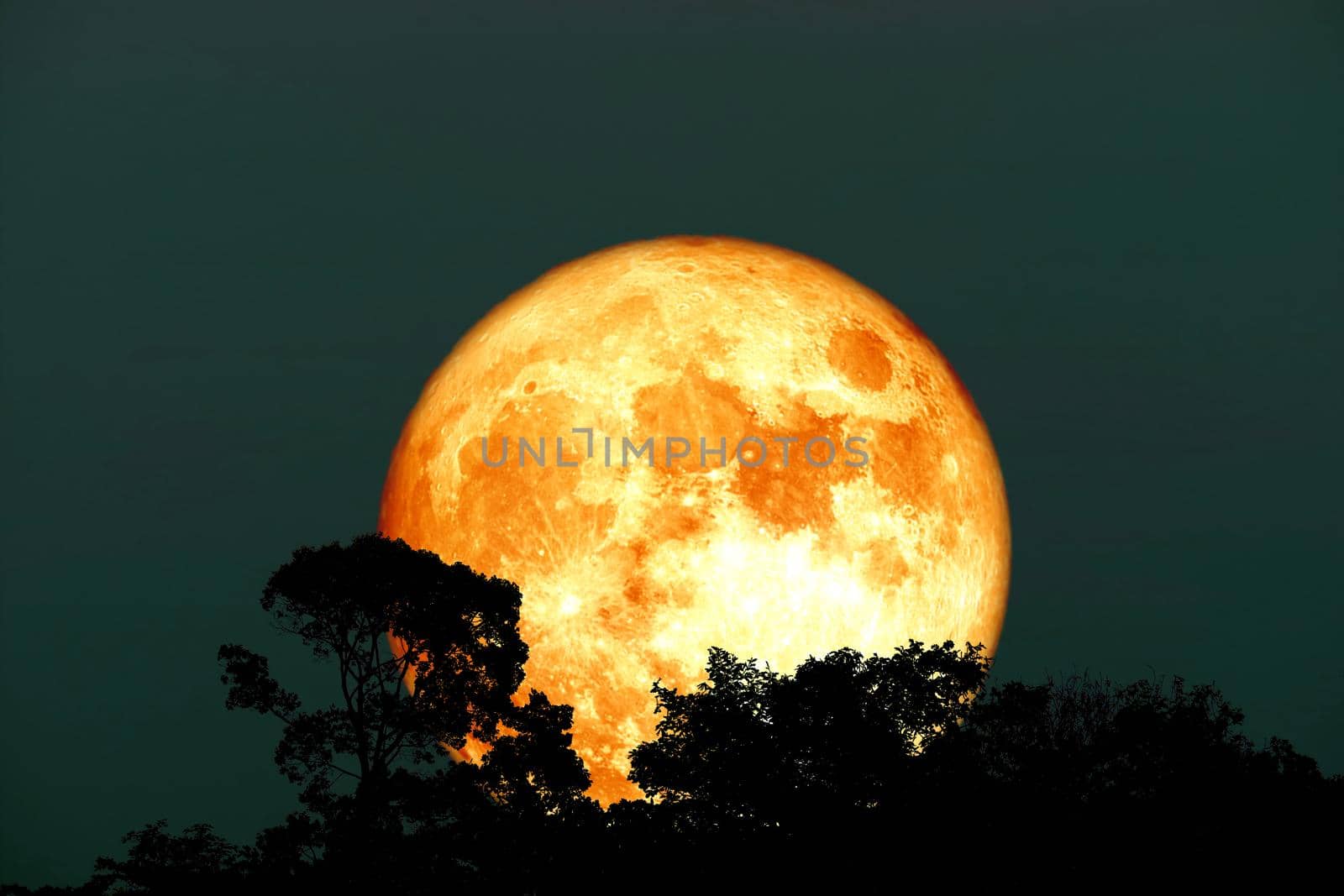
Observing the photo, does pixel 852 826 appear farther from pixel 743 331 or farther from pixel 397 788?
pixel 743 331

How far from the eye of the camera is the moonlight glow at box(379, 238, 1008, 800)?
32.1 meters

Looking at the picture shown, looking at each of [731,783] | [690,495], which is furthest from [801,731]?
[690,495]

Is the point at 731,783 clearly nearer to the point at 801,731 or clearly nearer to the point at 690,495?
the point at 801,731

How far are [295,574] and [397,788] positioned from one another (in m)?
5.74

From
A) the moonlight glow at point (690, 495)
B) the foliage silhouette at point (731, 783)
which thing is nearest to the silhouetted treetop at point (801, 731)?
the foliage silhouette at point (731, 783)

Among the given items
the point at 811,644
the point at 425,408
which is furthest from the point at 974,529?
the point at 425,408

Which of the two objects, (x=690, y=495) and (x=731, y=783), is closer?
(x=731, y=783)

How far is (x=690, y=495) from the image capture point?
32.1 meters

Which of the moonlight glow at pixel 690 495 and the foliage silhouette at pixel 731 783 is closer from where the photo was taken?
the foliage silhouette at pixel 731 783

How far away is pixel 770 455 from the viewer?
3253cm

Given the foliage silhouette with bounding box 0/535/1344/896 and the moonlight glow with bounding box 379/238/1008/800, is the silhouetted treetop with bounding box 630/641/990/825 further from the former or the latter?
the moonlight glow with bounding box 379/238/1008/800

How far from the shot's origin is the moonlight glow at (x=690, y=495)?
32094 mm

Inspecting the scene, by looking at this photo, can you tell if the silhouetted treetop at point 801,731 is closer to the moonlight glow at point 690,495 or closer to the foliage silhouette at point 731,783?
the foliage silhouette at point 731,783

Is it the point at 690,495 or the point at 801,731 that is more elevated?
the point at 690,495
